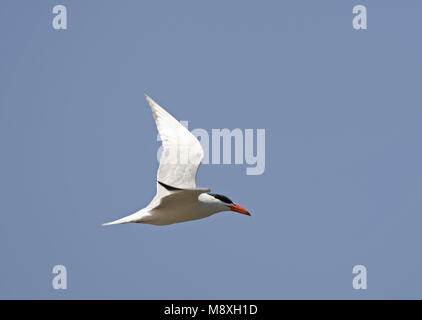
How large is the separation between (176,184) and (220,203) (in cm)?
84

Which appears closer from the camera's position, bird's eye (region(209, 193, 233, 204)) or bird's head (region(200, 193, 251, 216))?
bird's head (region(200, 193, 251, 216))

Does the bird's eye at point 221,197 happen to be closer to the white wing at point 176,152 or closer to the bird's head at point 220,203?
the bird's head at point 220,203

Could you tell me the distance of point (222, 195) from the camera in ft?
41.2

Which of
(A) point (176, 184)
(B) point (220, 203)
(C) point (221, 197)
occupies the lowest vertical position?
(B) point (220, 203)

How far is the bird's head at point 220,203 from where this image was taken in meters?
12.3

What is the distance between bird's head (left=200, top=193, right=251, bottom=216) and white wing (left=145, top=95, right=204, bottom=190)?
336 mm

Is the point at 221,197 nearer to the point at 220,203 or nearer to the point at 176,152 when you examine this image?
the point at 220,203

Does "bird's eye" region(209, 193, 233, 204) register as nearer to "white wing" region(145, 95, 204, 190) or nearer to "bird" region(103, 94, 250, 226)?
"bird" region(103, 94, 250, 226)

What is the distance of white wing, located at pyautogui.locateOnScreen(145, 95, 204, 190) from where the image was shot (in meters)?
12.5

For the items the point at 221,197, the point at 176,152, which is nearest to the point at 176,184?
the point at 176,152

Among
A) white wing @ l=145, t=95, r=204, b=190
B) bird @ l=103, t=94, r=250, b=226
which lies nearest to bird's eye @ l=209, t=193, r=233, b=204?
bird @ l=103, t=94, r=250, b=226

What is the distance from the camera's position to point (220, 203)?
40.9ft

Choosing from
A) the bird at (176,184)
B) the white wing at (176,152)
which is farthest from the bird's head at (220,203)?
the white wing at (176,152)
